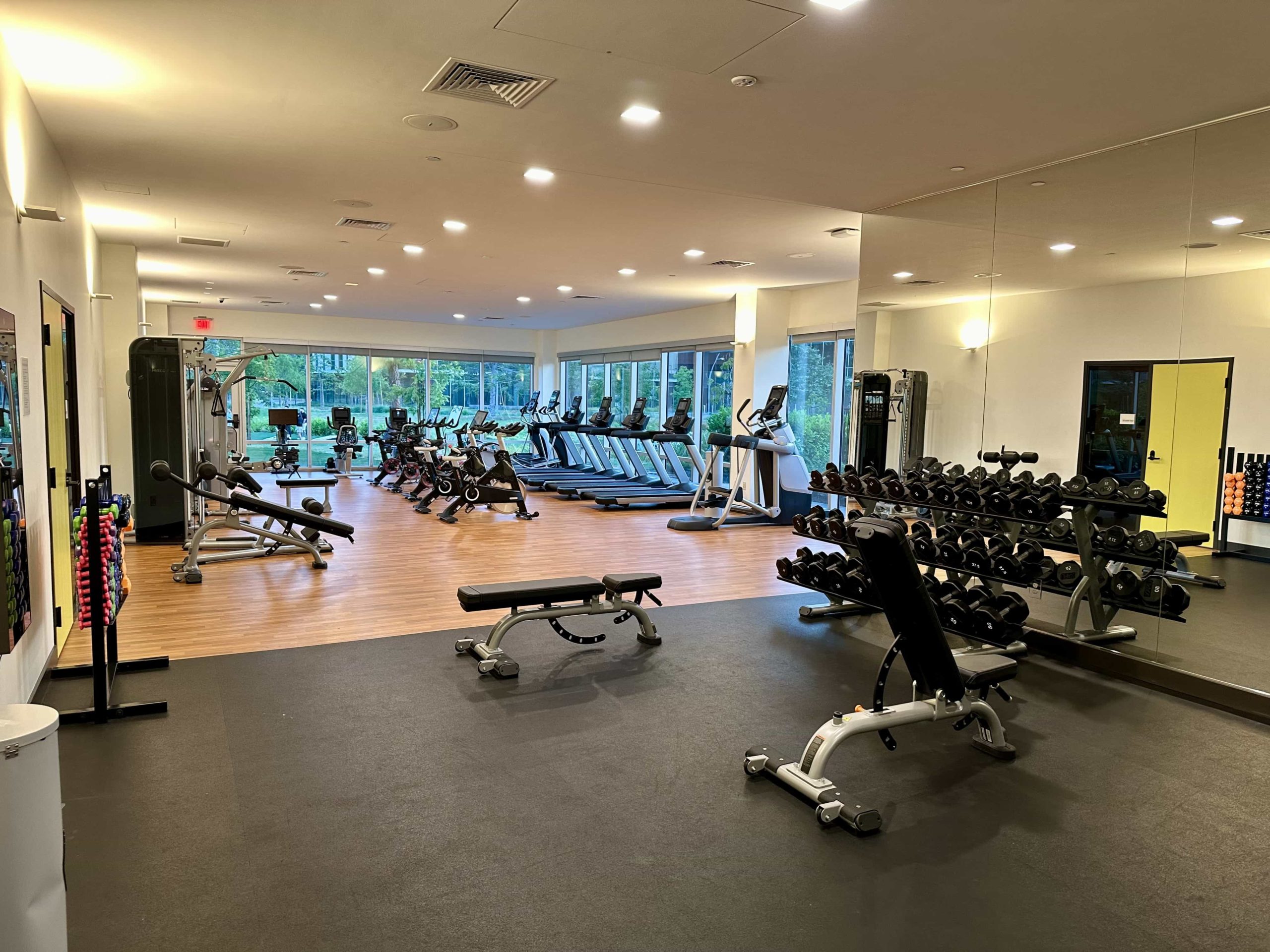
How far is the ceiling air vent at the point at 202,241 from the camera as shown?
271 inches

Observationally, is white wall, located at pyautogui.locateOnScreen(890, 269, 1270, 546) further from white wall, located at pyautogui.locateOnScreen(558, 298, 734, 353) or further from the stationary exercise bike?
the stationary exercise bike

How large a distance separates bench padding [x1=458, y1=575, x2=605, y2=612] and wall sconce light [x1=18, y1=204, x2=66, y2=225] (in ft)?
7.31

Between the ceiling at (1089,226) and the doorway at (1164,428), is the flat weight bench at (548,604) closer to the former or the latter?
the doorway at (1164,428)

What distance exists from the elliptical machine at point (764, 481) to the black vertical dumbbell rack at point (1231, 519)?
4553 mm

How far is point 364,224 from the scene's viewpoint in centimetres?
617

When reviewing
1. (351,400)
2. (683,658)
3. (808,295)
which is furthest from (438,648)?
(351,400)

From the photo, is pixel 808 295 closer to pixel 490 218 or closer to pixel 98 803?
pixel 490 218

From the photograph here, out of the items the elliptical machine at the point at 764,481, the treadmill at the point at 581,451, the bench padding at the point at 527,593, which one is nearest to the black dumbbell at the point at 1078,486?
the bench padding at the point at 527,593

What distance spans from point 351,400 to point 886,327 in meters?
10.7

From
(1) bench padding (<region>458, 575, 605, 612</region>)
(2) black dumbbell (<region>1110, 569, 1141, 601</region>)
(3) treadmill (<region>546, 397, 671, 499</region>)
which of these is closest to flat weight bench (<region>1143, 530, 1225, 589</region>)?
(2) black dumbbell (<region>1110, 569, 1141, 601</region>)

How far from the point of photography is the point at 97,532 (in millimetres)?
2957

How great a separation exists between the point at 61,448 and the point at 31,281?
903mm

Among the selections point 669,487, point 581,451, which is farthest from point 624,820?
point 581,451

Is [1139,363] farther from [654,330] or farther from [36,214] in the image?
[654,330]
